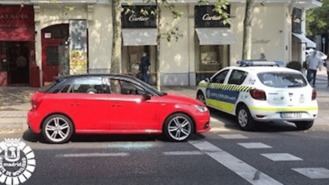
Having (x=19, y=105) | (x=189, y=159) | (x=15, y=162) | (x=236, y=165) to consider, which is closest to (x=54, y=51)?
(x=19, y=105)

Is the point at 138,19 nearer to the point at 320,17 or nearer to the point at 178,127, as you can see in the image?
the point at 178,127

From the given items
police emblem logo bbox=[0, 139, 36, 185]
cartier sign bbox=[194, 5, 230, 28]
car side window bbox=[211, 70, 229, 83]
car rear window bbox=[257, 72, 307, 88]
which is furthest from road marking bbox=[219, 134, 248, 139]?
cartier sign bbox=[194, 5, 230, 28]

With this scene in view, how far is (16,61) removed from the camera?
2638cm

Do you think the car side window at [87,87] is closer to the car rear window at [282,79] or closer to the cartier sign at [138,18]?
the car rear window at [282,79]

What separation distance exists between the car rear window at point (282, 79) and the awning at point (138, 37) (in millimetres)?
12244

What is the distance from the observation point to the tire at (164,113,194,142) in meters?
11.9

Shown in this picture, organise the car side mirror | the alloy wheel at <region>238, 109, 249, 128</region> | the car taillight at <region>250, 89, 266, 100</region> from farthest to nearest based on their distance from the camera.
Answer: the alloy wheel at <region>238, 109, 249, 128</region>
the car taillight at <region>250, 89, 266, 100</region>
the car side mirror

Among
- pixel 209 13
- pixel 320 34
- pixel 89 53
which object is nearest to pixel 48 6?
pixel 89 53

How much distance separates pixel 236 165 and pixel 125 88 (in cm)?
353

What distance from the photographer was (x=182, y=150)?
10.8 m

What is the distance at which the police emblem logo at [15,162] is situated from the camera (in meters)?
8.23

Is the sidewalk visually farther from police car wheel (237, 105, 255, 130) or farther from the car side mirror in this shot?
the car side mirror

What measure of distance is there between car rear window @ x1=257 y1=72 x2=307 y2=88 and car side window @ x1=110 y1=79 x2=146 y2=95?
130 inches

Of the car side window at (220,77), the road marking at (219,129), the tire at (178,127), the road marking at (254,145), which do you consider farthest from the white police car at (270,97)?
the tire at (178,127)
